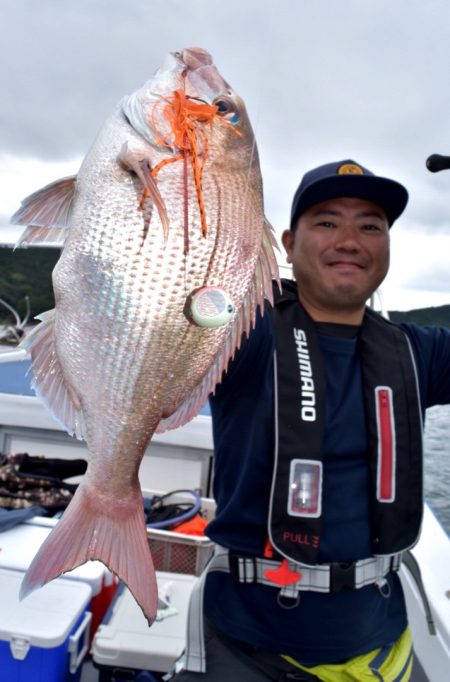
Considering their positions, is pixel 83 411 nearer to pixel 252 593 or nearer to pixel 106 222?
pixel 106 222

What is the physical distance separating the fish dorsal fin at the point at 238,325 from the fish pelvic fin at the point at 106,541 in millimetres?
208

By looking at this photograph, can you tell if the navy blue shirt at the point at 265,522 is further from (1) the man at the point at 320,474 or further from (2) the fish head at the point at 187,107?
(2) the fish head at the point at 187,107

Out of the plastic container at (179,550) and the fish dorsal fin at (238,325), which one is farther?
the plastic container at (179,550)

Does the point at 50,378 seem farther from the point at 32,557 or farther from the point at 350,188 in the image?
the point at 32,557

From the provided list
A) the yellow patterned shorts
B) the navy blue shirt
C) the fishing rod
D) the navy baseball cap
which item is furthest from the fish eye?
the yellow patterned shorts

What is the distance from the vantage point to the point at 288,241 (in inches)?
92.7

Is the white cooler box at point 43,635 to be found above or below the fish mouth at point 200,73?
below

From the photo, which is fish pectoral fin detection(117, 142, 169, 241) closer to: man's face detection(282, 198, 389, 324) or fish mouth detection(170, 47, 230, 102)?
fish mouth detection(170, 47, 230, 102)

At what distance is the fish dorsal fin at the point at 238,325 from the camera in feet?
4.09

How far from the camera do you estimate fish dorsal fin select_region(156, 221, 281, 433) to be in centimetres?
125

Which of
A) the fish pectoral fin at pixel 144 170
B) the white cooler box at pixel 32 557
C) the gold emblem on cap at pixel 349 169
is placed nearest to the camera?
the fish pectoral fin at pixel 144 170

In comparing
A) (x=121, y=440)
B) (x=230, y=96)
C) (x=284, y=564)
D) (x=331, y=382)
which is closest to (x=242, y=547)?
(x=284, y=564)

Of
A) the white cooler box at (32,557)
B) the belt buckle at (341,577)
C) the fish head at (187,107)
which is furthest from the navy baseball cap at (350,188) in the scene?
the white cooler box at (32,557)

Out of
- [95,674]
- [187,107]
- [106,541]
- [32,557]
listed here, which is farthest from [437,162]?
[95,674]
